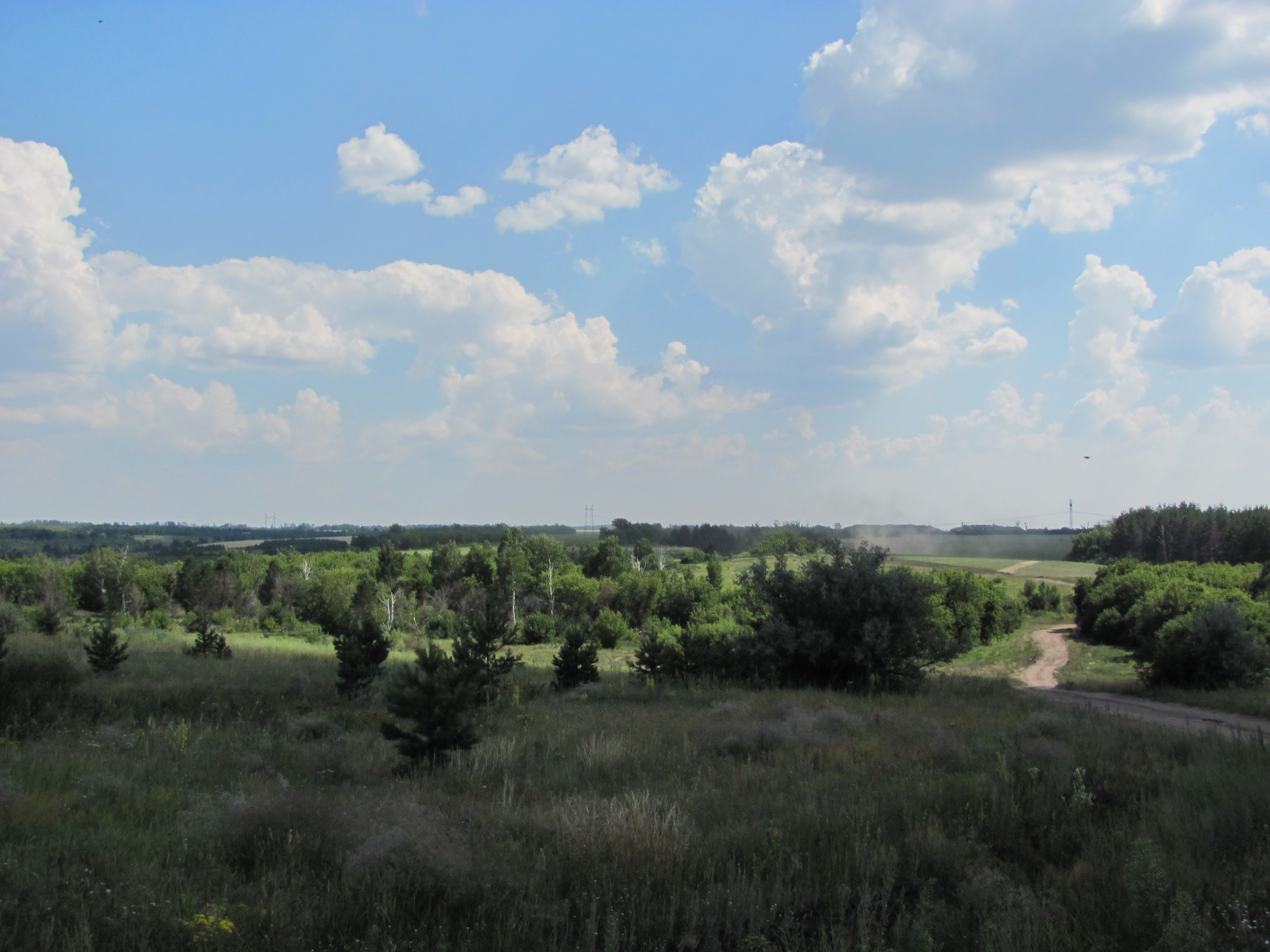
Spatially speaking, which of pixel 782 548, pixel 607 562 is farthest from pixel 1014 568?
pixel 782 548

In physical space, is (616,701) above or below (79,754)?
below

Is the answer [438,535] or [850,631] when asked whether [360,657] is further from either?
[438,535]

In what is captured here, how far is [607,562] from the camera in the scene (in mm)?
95688

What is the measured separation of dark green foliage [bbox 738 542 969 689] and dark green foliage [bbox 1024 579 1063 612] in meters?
60.9

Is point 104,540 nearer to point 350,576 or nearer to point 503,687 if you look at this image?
point 350,576

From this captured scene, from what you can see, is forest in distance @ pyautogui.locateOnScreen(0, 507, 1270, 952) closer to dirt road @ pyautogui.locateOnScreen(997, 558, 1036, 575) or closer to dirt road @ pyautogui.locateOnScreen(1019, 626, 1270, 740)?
dirt road @ pyautogui.locateOnScreen(1019, 626, 1270, 740)

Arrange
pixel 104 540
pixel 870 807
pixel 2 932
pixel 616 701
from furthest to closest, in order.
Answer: pixel 104 540 → pixel 616 701 → pixel 870 807 → pixel 2 932

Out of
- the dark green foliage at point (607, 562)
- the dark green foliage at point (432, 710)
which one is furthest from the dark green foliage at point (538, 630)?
the dark green foliage at point (432, 710)

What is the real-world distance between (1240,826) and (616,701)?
13430 millimetres

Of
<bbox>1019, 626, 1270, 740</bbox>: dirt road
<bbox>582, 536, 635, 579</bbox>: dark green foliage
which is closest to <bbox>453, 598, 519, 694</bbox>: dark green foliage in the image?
<bbox>1019, 626, 1270, 740</bbox>: dirt road

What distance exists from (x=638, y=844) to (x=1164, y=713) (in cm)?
1770

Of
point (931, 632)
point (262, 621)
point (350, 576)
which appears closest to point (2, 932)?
point (931, 632)

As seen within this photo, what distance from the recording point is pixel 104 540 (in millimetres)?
158875

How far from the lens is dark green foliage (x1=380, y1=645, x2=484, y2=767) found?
29.7 ft
